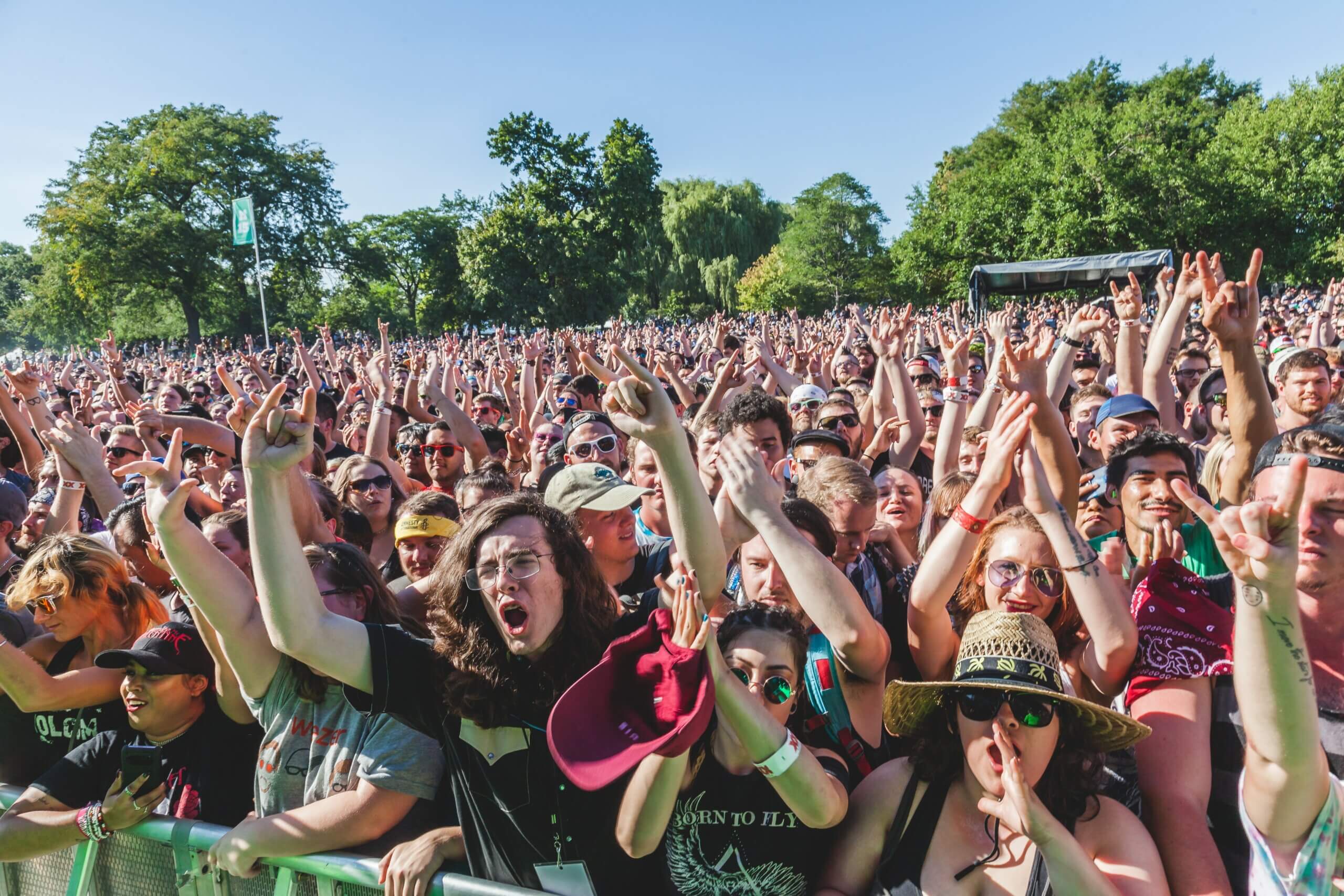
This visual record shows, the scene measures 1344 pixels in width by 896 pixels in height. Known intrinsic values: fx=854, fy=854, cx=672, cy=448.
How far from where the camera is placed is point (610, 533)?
3.17m

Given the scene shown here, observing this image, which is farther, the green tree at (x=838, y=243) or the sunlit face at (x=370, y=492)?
the green tree at (x=838, y=243)

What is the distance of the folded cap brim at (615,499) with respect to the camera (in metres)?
2.98

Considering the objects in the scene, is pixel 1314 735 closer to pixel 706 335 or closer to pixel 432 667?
pixel 432 667

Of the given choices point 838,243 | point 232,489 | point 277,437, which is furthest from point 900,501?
point 838,243

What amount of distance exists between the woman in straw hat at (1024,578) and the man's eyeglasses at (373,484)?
304 centimetres

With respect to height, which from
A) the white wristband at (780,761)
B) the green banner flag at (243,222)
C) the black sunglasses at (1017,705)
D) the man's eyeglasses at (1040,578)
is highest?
the green banner flag at (243,222)

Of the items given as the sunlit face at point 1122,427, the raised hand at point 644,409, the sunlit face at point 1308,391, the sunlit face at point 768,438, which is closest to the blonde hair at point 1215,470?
the sunlit face at point 1122,427

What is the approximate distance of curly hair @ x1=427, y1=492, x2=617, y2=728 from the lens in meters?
2.08

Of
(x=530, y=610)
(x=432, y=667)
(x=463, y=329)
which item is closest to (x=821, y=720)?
(x=530, y=610)

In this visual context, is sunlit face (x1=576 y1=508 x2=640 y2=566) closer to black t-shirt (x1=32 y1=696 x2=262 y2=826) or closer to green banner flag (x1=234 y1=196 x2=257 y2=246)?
black t-shirt (x1=32 y1=696 x2=262 y2=826)

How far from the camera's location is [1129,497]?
2822 millimetres

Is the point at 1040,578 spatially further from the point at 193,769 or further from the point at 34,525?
the point at 34,525

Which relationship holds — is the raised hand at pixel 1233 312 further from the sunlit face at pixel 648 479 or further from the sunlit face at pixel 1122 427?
the sunlit face at pixel 648 479

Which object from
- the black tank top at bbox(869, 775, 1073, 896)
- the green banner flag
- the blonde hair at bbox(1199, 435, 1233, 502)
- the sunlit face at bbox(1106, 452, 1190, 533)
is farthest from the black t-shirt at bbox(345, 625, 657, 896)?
the green banner flag
